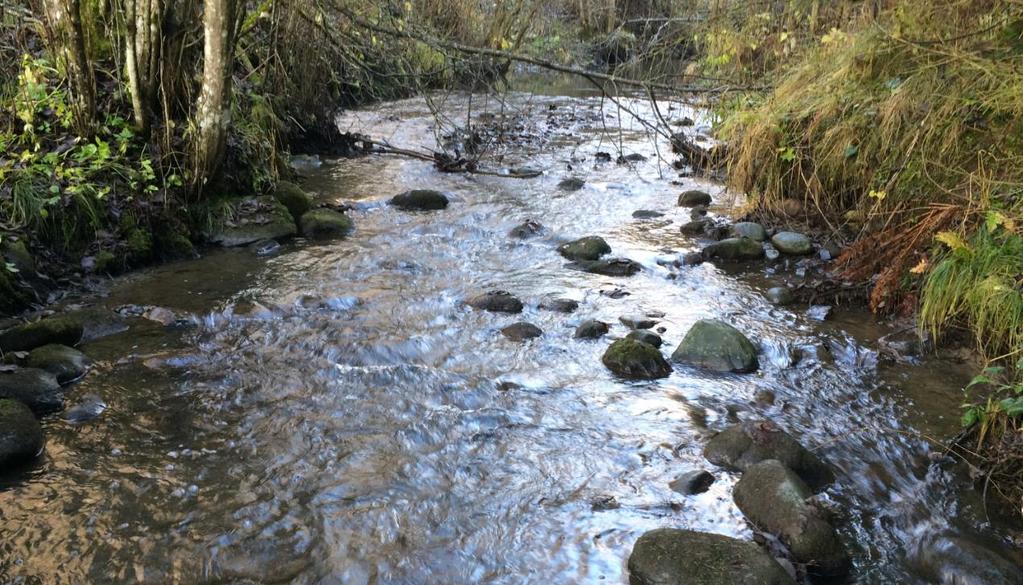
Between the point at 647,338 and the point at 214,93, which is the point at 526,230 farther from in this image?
A: the point at 214,93

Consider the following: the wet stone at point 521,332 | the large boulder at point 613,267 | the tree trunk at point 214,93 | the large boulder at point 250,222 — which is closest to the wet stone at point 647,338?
the wet stone at point 521,332

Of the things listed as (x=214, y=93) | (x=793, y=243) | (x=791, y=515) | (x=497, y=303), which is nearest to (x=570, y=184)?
(x=793, y=243)

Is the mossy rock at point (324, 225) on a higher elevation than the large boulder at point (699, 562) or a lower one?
higher

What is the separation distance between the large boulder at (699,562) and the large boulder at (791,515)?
0.21 m

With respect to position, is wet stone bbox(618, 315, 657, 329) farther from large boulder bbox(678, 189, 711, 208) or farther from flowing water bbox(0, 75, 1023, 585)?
large boulder bbox(678, 189, 711, 208)

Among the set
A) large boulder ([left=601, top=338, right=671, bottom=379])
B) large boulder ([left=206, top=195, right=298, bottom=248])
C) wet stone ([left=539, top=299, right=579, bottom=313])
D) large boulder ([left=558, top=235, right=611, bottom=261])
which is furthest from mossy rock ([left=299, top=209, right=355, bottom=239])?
large boulder ([left=601, top=338, right=671, bottom=379])

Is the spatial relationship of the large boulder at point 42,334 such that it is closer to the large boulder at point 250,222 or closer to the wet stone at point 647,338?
the large boulder at point 250,222

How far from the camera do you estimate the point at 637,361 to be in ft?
16.9

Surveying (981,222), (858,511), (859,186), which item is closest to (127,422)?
(858,511)

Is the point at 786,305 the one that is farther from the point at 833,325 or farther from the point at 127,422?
the point at 127,422

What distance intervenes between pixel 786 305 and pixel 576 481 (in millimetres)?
3171

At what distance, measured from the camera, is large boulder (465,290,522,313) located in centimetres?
619

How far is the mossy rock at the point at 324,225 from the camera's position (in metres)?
7.91

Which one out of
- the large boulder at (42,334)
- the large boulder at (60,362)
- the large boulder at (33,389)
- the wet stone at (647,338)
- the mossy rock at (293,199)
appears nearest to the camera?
the large boulder at (33,389)
